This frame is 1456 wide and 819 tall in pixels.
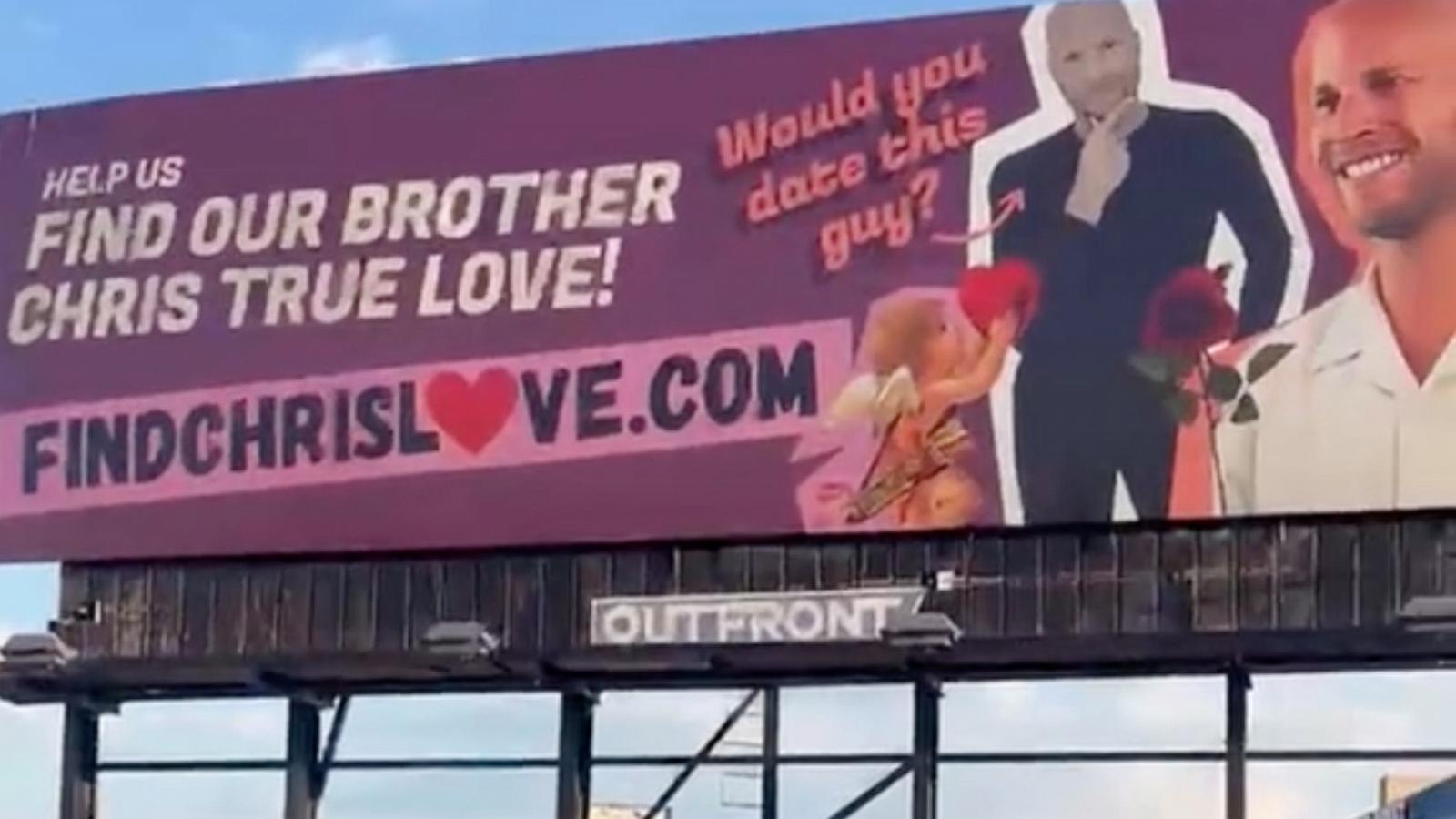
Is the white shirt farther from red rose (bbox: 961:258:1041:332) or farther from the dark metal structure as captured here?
red rose (bbox: 961:258:1041:332)

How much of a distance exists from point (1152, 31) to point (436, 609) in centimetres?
575

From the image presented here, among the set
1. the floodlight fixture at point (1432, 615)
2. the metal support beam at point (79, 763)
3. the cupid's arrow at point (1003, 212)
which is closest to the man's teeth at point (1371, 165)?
the cupid's arrow at point (1003, 212)

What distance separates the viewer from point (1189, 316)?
22.4 metres

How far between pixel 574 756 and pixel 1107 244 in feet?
15.3

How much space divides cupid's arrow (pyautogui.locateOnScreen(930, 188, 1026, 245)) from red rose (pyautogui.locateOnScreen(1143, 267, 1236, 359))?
41.8 inches

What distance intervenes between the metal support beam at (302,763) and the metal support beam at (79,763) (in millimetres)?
1370

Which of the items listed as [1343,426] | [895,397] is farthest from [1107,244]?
[1343,426]

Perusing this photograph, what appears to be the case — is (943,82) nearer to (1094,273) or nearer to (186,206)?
(1094,273)

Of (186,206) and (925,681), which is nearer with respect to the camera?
(925,681)

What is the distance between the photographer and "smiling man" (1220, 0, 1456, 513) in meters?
21.9

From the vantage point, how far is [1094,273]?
22703mm

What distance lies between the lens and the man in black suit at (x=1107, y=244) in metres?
22.4

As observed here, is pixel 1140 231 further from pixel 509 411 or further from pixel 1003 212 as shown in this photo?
pixel 509 411

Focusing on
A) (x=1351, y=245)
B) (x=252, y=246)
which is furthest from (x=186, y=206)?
(x=1351, y=245)
